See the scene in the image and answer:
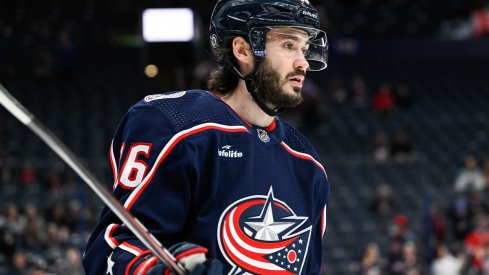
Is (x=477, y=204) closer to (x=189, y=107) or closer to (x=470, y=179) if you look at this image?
(x=470, y=179)

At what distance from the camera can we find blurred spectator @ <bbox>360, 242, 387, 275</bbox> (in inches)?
403

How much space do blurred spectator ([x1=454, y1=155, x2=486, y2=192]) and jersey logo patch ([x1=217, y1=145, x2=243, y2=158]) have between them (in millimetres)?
10861

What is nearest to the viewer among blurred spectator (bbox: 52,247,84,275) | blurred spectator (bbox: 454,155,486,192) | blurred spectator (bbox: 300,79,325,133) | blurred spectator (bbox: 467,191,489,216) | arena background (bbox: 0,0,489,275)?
blurred spectator (bbox: 52,247,84,275)

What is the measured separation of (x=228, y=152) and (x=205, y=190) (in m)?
0.11

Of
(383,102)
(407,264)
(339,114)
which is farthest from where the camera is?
(383,102)

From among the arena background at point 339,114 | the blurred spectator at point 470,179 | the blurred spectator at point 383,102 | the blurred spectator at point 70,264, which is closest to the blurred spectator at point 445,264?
the arena background at point 339,114

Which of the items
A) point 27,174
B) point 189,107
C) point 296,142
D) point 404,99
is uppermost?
point 189,107

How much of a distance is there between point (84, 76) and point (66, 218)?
757 cm

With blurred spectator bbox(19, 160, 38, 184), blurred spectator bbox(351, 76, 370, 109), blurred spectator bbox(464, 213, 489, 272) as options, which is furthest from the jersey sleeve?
blurred spectator bbox(351, 76, 370, 109)

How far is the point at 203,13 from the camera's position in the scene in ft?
27.5

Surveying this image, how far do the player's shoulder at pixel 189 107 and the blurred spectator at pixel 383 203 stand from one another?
32.3 ft

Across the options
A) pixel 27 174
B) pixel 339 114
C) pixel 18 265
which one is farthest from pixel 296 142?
pixel 339 114

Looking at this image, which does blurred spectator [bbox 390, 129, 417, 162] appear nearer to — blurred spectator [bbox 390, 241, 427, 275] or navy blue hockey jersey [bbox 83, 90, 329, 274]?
blurred spectator [bbox 390, 241, 427, 275]

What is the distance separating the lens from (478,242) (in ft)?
36.1
